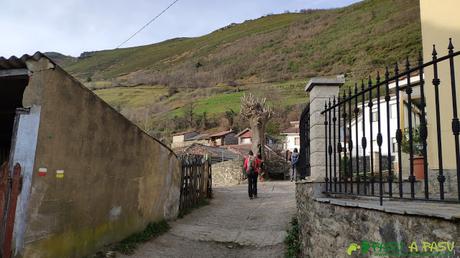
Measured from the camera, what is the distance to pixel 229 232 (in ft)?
34.1

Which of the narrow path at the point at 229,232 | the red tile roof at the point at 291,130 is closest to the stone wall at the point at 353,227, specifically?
the narrow path at the point at 229,232

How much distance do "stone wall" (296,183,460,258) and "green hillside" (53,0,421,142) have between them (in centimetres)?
4422

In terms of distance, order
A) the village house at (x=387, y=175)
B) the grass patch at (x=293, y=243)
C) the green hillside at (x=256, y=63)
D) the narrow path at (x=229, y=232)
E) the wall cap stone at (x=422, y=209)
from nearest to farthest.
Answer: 1. the wall cap stone at (x=422, y=209)
2. the village house at (x=387, y=175)
3. the grass patch at (x=293, y=243)
4. the narrow path at (x=229, y=232)
5. the green hillside at (x=256, y=63)

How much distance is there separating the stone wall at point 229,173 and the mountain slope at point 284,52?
40.2 metres

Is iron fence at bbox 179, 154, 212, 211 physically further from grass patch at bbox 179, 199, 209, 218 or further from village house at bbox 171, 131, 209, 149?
village house at bbox 171, 131, 209, 149

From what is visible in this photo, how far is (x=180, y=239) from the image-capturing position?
31.9 feet

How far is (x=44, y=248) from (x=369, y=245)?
4.66 meters

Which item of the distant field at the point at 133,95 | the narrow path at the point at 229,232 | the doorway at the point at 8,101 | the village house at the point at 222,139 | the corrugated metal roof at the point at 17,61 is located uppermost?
the distant field at the point at 133,95

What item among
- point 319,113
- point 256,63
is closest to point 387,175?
point 319,113

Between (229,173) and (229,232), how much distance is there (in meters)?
14.4

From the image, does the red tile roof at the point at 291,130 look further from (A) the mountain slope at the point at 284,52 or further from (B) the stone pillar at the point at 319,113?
(B) the stone pillar at the point at 319,113

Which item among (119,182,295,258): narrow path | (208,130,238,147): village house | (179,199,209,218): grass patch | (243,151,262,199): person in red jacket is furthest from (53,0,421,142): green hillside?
(119,182,295,258): narrow path

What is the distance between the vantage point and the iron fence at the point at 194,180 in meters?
12.6

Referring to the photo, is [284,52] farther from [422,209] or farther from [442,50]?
[422,209]
